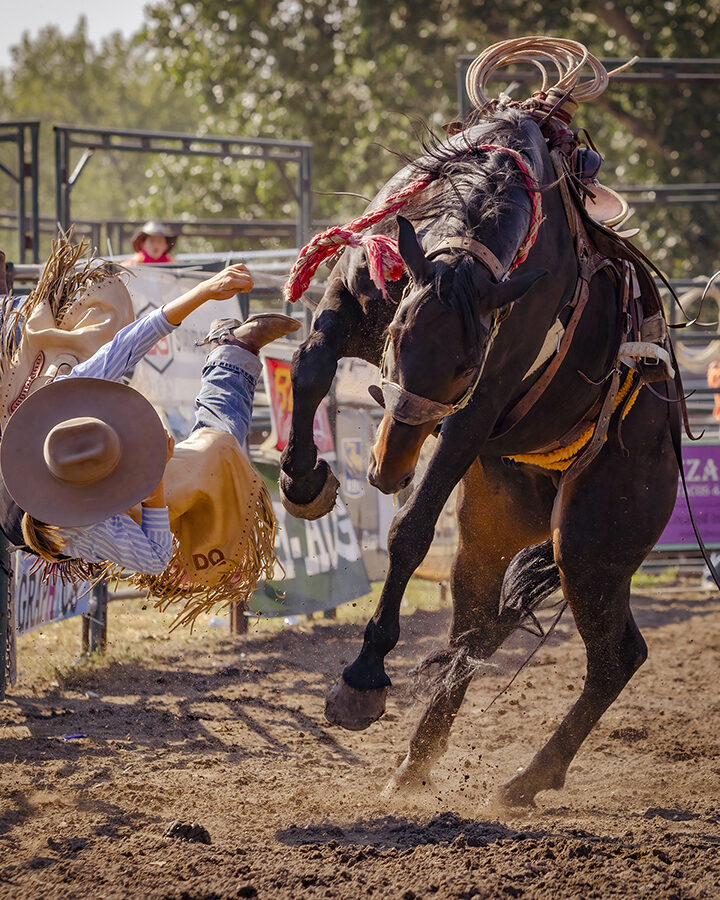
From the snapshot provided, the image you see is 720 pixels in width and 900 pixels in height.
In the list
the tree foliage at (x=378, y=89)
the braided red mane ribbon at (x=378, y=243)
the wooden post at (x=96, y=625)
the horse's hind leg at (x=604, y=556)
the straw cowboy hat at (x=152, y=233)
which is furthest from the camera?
the tree foliage at (x=378, y=89)

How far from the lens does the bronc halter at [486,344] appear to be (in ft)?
9.20

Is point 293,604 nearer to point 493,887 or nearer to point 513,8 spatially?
point 493,887

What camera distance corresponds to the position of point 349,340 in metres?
3.21

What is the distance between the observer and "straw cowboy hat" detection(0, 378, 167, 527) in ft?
9.55

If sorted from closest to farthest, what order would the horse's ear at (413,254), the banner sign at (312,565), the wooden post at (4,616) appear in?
the horse's ear at (413,254), the wooden post at (4,616), the banner sign at (312,565)

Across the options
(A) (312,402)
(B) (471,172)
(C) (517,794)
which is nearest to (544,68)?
(B) (471,172)

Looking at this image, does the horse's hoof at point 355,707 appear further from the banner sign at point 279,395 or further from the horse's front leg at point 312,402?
the banner sign at point 279,395

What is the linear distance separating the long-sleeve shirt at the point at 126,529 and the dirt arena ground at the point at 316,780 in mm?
833

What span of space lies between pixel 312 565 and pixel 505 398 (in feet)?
12.6

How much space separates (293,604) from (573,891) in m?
4.03

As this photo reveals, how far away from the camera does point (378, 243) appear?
9.96 ft

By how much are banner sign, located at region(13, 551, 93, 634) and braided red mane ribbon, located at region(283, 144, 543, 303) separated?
2.30 metres

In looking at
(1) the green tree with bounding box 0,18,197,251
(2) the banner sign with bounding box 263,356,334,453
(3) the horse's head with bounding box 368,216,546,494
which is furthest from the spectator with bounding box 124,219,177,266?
(1) the green tree with bounding box 0,18,197,251

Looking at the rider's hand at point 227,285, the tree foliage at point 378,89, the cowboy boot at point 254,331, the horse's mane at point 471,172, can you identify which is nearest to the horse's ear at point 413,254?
the horse's mane at point 471,172
